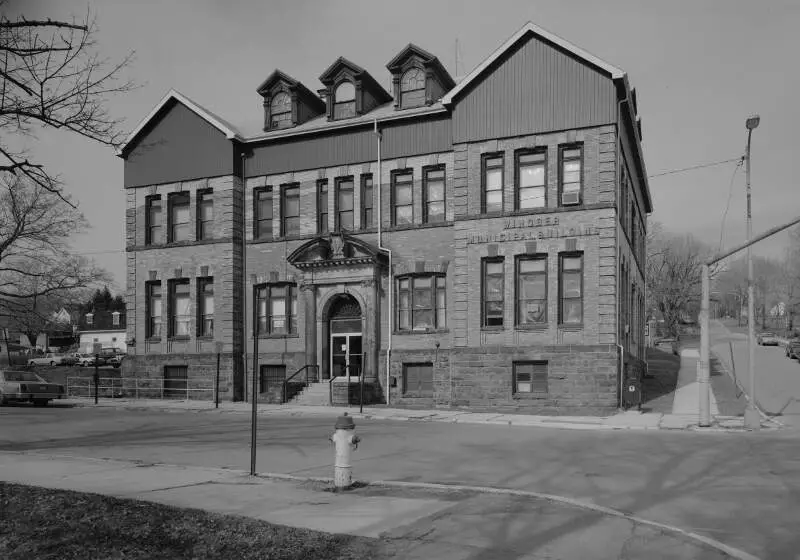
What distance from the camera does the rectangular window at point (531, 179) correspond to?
91.7 feet

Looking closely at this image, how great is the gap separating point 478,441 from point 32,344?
352 ft

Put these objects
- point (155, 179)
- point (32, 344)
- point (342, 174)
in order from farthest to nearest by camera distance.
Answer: point (32, 344)
point (155, 179)
point (342, 174)

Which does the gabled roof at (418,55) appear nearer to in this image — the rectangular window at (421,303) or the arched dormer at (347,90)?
the arched dormer at (347,90)

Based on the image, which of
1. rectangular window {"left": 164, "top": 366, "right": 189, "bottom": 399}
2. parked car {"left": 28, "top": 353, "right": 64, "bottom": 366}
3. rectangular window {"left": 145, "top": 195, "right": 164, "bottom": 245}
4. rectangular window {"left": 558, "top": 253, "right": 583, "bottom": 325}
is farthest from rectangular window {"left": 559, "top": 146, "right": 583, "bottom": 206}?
parked car {"left": 28, "top": 353, "right": 64, "bottom": 366}

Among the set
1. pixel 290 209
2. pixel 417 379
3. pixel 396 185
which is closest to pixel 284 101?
pixel 290 209

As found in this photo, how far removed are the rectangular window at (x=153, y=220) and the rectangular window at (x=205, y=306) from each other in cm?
343

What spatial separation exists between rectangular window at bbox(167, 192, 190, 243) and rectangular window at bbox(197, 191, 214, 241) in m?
0.75

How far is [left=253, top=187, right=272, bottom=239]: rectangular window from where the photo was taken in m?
34.1

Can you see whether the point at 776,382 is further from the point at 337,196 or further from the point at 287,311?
the point at 287,311

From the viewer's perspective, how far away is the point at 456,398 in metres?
28.2

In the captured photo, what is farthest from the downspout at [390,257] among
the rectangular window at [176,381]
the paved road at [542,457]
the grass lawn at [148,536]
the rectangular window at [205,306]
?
the grass lawn at [148,536]

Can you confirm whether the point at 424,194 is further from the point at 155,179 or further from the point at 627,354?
the point at 155,179

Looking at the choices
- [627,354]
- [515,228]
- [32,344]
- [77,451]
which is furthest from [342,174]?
[32,344]

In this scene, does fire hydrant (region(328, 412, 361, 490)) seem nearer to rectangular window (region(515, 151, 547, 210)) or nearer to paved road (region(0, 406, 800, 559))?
paved road (region(0, 406, 800, 559))
